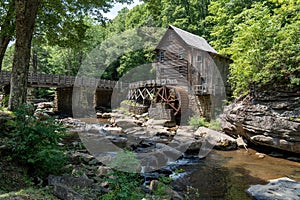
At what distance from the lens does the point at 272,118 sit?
768 centimetres

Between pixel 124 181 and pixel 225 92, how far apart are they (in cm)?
1189

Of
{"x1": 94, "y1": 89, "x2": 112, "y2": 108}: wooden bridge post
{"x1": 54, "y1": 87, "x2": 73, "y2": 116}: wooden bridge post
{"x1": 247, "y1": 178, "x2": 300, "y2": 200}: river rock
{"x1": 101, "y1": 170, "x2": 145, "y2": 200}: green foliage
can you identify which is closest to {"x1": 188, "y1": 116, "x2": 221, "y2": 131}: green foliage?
{"x1": 247, "y1": 178, "x2": 300, "y2": 200}: river rock

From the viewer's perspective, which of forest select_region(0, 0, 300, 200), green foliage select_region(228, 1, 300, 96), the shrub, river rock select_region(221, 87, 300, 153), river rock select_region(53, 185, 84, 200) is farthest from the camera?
the shrub

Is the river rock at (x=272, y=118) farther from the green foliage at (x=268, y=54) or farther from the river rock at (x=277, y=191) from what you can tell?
the river rock at (x=277, y=191)

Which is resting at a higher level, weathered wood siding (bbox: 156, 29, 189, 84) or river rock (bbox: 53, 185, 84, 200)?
weathered wood siding (bbox: 156, 29, 189, 84)

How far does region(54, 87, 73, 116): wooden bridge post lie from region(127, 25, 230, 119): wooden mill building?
26.8 feet

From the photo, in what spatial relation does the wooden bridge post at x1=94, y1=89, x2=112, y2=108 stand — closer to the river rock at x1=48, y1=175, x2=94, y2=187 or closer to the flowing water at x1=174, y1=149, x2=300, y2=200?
the flowing water at x1=174, y1=149, x2=300, y2=200

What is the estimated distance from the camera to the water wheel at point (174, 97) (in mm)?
15250

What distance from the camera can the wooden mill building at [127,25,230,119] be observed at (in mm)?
13758

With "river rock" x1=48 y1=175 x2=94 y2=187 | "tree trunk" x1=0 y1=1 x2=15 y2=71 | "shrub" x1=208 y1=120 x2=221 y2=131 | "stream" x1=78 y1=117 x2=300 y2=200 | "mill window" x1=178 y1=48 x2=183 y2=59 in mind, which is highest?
"mill window" x1=178 y1=48 x2=183 y2=59

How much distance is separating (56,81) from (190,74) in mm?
10684

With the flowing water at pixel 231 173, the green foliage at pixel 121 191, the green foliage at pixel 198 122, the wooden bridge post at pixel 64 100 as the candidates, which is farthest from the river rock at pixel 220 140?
the wooden bridge post at pixel 64 100

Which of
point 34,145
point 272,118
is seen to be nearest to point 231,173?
point 272,118

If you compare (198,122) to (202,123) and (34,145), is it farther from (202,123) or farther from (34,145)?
(34,145)
